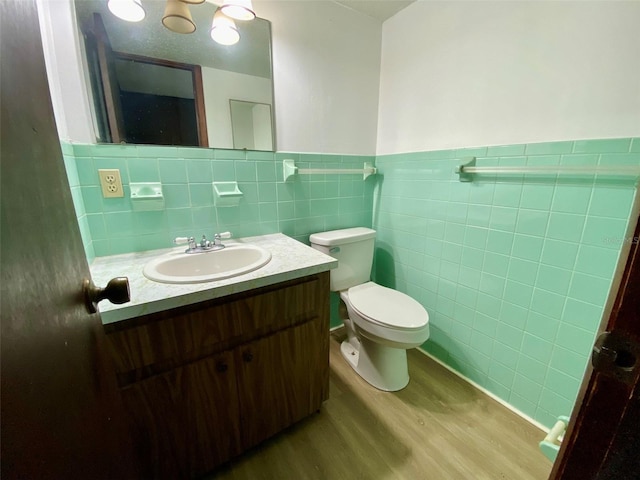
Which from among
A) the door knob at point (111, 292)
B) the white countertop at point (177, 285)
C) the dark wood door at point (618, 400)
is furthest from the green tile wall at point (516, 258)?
the door knob at point (111, 292)

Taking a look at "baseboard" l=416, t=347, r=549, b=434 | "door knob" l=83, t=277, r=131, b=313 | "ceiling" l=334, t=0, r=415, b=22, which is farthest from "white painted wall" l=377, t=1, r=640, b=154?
A: "door knob" l=83, t=277, r=131, b=313

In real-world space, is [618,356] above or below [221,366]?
above

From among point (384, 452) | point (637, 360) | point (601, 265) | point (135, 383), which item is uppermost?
point (637, 360)

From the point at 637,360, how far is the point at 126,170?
149 cm

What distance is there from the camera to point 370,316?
4.33 feet

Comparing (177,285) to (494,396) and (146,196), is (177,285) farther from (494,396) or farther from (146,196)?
(494,396)

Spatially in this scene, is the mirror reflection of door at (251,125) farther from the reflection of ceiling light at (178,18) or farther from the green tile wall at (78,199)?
the green tile wall at (78,199)

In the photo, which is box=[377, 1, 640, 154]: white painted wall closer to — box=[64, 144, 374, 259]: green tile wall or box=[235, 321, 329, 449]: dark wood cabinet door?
box=[64, 144, 374, 259]: green tile wall

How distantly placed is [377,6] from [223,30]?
921mm

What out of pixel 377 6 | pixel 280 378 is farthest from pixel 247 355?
pixel 377 6

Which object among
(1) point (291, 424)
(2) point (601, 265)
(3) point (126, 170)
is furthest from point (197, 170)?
(2) point (601, 265)

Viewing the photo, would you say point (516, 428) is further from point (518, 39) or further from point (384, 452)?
point (518, 39)

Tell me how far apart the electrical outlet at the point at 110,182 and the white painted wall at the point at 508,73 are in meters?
1.51

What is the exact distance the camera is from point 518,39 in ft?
3.62
